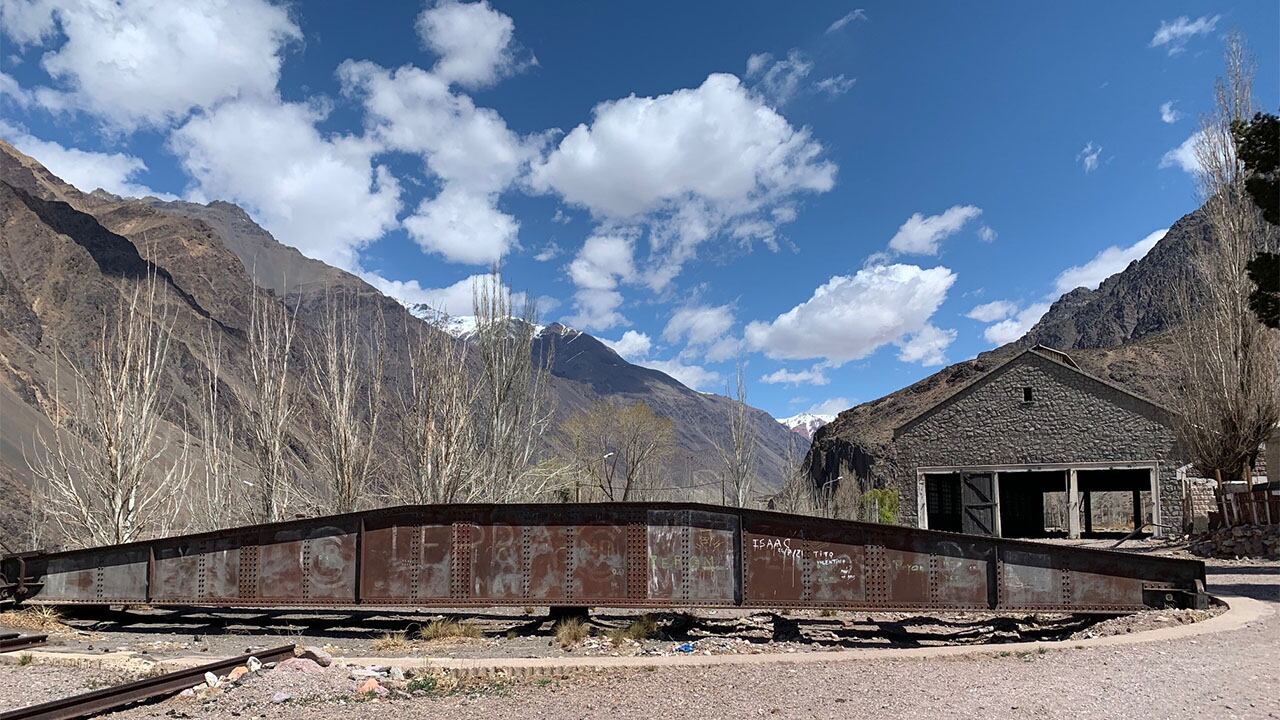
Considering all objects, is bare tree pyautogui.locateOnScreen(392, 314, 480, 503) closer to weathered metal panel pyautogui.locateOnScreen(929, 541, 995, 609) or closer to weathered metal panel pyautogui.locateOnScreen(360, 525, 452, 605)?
weathered metal panel pyautogui.locateOnScreen(360, 525, 452, 605)

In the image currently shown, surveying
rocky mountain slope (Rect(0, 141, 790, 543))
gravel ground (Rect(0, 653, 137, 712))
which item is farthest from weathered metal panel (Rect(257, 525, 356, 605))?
rocky mountain slope (Rect(0, 141, 790, 543))

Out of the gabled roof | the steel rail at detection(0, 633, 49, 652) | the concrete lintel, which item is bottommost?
the steel rail at detection(0, 633, 49, 652)

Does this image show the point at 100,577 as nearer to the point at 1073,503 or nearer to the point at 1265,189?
the point at 1265,189

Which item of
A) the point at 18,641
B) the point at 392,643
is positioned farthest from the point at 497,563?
the point at 18,641

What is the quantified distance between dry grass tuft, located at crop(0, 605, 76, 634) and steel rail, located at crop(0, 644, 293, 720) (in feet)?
16.5

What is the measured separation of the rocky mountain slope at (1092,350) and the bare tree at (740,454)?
9.60 metres

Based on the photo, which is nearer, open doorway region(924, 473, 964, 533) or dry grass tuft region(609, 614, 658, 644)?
dry grass tuft region(609, 614, 658, 644)

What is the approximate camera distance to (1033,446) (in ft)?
102

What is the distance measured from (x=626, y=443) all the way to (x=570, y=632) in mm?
41473

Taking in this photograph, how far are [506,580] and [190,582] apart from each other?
185 inches

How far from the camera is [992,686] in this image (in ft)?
23.9

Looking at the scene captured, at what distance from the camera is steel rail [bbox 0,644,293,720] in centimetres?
662

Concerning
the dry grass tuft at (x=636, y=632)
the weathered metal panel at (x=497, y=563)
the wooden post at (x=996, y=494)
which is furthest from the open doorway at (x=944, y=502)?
the weathered metal panel at (x=497, y=563)

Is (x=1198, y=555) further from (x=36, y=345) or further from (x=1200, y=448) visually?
(x=36, y=345)
